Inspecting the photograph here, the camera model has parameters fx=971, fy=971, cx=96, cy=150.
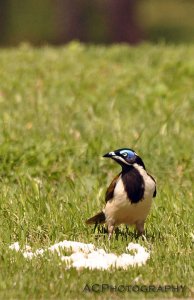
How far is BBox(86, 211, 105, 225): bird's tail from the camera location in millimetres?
8992

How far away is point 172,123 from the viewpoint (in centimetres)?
1338

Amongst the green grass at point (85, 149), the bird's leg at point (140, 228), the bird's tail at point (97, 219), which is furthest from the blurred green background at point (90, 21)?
the bird's leg at point (140, 228)

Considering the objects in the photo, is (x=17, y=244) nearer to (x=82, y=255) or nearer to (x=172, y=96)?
(x=82, y=255)

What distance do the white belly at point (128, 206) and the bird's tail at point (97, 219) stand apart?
0.30m

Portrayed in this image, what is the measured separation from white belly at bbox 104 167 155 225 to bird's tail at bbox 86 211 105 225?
0.99ft

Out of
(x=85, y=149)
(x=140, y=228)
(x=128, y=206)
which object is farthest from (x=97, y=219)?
(x=85, y=149)

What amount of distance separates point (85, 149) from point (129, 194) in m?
3.35

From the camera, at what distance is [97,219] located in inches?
355

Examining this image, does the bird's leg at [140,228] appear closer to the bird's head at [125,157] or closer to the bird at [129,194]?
the bird at [129,194]

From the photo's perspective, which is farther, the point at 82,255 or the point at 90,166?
the point at 90,166

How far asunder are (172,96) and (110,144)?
3.53m

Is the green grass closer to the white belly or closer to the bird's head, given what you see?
the white belly

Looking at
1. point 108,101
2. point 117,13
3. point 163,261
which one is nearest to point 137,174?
point 163,261

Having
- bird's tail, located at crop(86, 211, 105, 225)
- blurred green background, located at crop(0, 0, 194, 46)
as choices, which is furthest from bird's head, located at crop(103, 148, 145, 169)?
blurred green background, located at crop(0, 0, 194, 46)
